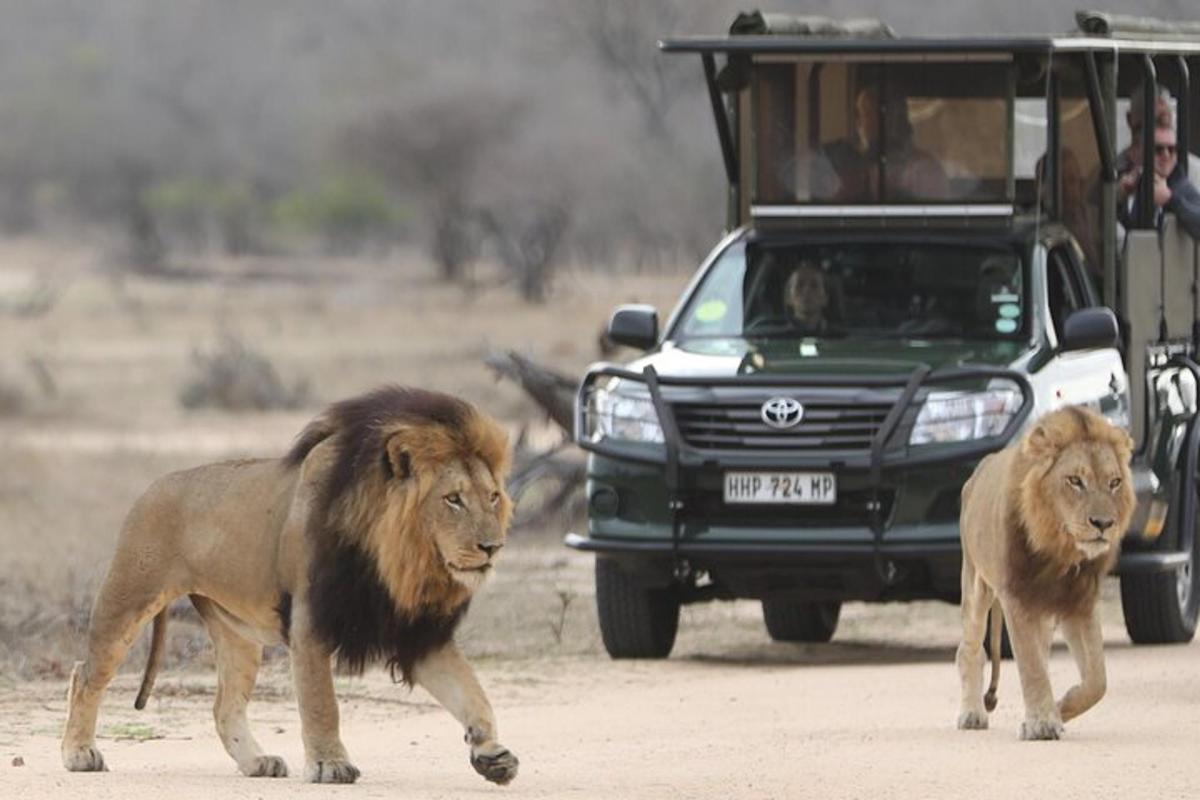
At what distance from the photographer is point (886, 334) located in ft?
42.5

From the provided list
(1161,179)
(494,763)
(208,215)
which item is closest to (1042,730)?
(494,763)

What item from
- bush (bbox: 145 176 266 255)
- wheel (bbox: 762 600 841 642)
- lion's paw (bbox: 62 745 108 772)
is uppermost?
lion's paw (bbox: 62 745 108 772)

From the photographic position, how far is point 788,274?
13320 mm

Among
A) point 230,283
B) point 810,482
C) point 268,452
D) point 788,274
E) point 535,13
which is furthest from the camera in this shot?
point 535,13

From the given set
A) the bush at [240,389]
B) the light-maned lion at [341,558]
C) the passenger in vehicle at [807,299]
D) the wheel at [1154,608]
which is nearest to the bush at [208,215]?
the bush at [240,389]

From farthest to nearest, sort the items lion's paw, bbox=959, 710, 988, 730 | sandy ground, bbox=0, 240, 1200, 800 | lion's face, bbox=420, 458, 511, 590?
lion's paw, bbox=959, 710, 988, 730 → sandy ground, bbox=0, 240, 1200, 800 → lion's face, bbox=420, 458, 511, 590

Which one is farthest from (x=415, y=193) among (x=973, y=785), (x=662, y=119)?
(x=973, y=785)

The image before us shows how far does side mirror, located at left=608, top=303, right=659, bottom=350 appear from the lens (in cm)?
1284

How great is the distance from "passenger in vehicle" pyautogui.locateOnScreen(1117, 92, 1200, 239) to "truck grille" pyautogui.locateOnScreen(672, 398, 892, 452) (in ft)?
8.68

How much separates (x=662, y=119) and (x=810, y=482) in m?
43.3

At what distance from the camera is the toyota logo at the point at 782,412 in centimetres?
1198

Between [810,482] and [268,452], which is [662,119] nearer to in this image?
[268,452]

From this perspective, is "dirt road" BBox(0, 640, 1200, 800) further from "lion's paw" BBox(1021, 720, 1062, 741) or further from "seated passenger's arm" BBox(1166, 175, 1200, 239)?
"seated passenger's arm" BBox(1166, 175, 1200, 239)

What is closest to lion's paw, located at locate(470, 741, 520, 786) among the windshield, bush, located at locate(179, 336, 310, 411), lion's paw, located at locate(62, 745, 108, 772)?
lion's paw, located at locate(62, 745, 108, 772)
